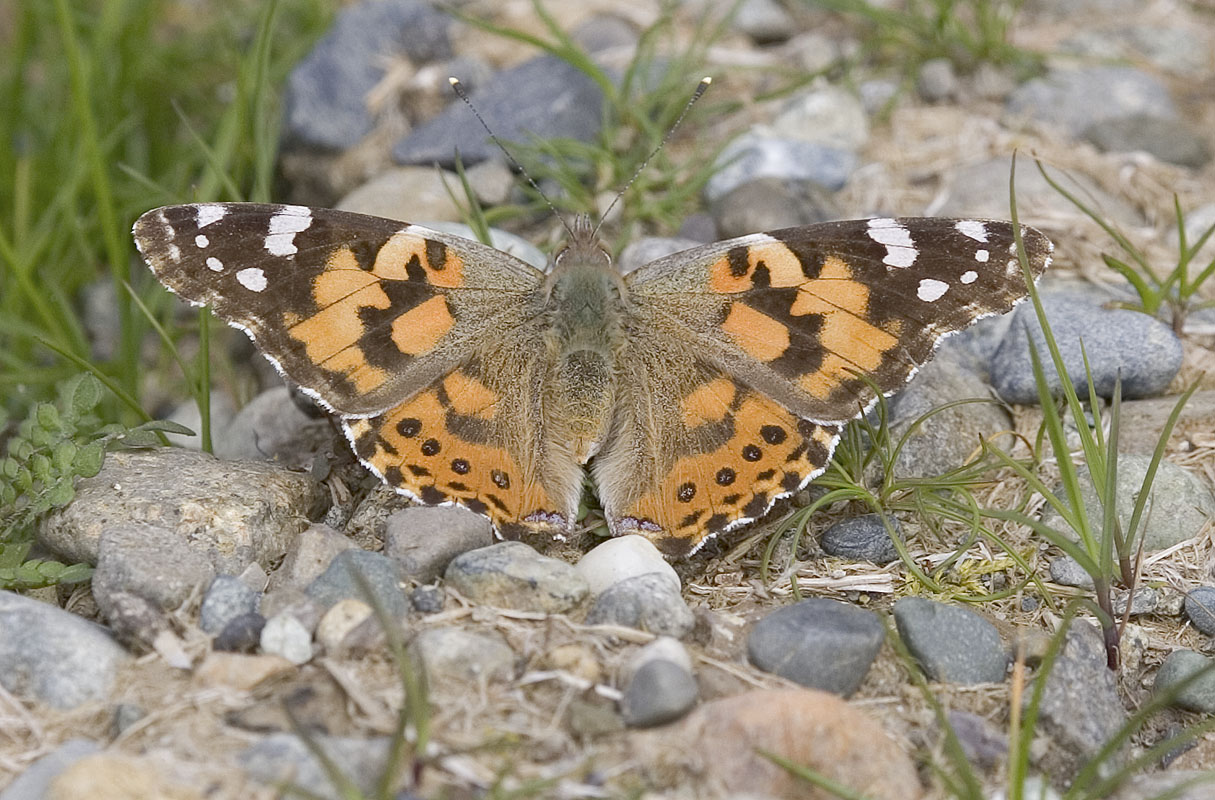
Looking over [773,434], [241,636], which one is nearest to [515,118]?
[773,434]

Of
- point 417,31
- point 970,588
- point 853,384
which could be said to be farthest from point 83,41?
point 970,588

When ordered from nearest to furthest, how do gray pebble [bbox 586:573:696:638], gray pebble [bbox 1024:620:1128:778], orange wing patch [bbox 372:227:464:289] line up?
1. gray pebble [bbox 1024:620:1128:778]
2. gray pebble [bbox 586:573:696:638]
3. orange wing patch [bbox 372:227:464:289]

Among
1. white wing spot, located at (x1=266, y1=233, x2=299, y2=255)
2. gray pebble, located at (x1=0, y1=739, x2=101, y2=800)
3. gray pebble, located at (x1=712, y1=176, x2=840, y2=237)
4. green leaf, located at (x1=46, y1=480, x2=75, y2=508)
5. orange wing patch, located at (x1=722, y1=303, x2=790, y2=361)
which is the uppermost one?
white wing spot, located at (x1=266, y1=233, x2=299, y2=255)

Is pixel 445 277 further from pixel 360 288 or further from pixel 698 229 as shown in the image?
pixel 698 229

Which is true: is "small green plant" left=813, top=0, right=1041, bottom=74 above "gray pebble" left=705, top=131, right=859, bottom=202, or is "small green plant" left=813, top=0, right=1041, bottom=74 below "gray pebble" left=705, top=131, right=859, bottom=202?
above

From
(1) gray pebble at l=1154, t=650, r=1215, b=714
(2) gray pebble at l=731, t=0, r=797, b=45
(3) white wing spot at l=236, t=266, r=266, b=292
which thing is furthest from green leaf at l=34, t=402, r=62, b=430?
(2) gray pebble at l=731, t=0, r=797, b=45

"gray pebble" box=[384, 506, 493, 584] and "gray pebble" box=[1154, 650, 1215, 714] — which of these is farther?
"gray pebble" box=[384, 506, 493, 584]

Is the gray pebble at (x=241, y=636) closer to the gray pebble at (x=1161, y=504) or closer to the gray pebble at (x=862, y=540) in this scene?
the gray pebble at (x=862, y=540)

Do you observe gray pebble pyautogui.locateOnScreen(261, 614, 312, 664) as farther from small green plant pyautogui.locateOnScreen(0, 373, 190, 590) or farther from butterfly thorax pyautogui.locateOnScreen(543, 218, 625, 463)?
butterfly thorax pyautogui.locateOnScreen(543, 218, 625, 463)
